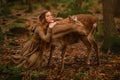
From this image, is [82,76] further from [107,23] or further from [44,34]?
[107,23]

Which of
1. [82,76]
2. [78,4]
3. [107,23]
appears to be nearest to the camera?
[82,76]

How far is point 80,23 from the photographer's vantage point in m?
7.80

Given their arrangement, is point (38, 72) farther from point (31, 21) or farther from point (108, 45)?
point (31, 21)

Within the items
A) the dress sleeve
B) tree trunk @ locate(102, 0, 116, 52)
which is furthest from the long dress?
tree trunk @ locate(102, 0, 116, 52)

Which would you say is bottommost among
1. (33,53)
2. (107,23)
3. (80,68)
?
(80,68)

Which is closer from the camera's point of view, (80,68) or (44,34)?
(44,34)

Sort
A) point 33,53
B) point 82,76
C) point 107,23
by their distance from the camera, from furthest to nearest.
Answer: point 107,23 → point 33,53 → point 82,76

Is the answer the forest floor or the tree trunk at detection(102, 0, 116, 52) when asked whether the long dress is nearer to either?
the forest floor

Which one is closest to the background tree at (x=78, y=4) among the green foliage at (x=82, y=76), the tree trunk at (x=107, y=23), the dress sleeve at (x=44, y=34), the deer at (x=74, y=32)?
the tree trunk at (x=107, y=23)

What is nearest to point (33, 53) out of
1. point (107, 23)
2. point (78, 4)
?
point (107, 23)

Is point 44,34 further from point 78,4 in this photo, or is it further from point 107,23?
point 78,4

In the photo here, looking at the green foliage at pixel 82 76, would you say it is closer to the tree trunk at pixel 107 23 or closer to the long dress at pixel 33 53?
the long dress at pixel 33 53

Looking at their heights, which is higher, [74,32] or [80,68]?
[74,32]

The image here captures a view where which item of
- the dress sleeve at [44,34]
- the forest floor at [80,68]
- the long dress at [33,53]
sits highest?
the dress sleeve at [44,34]
